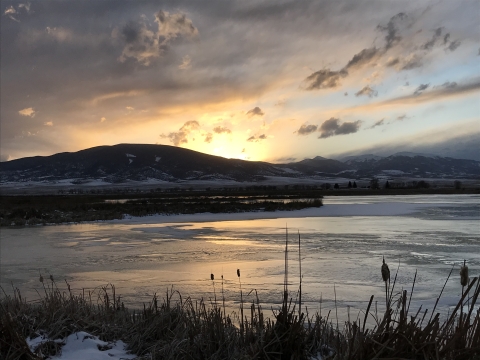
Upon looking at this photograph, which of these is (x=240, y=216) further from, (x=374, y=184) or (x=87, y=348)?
(x=374, y=184)

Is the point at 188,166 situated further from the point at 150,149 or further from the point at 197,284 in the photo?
the point at 197,284

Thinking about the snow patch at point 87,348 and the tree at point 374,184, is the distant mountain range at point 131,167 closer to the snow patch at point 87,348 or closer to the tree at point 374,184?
the tree at point 374,184

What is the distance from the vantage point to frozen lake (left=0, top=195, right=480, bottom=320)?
6789mm

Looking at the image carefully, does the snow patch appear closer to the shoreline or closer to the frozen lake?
the frozen lake

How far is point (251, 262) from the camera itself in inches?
376

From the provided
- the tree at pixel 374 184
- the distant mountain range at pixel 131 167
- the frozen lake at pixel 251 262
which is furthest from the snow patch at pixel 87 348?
the distant mountain range at pixel 131 167

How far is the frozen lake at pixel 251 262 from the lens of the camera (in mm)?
6789

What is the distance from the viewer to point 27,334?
147 inches

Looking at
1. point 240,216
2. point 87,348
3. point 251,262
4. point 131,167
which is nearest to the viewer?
point 87,348

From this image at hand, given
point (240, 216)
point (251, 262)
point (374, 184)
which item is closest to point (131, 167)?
point (374, 184)

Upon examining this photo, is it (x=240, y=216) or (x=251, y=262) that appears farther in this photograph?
(x=240, y=216)

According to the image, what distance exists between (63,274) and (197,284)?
321cm

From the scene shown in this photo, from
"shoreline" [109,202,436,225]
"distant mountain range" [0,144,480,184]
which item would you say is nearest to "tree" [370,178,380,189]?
"distant mountain range" [0,144,480,184]

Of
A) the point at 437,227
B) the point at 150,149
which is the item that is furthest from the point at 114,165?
the point at 437,227
